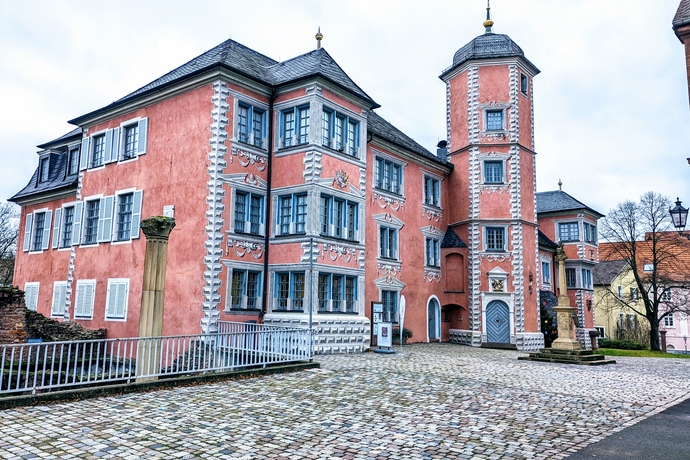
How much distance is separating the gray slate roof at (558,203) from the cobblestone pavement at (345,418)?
3148 centimetres

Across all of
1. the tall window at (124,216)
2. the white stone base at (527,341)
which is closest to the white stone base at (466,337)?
the white stone base at (527,341)

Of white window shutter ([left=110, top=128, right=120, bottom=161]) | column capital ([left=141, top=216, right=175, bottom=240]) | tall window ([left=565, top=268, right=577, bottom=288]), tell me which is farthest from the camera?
tall window ([left=565, top=268, right=577, bottom=288])

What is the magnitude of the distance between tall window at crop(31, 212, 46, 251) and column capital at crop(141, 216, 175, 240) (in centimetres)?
2089

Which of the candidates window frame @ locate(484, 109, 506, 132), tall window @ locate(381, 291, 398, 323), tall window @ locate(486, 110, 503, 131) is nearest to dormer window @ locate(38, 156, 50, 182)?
tall window @ locate(381, 291, 398, 323)

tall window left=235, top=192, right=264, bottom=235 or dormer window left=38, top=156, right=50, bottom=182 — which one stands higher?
dormer window left=38, top=156, right=50, bottom=182

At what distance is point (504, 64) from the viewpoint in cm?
3086

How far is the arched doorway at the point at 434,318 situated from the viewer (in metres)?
29.3

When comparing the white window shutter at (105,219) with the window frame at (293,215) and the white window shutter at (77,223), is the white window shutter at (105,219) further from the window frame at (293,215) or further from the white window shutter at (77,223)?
the window frame at (293,215)

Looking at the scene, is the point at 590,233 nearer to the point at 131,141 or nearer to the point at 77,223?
the point at 131,141

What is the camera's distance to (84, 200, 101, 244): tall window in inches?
997

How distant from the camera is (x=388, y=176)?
2727 cm

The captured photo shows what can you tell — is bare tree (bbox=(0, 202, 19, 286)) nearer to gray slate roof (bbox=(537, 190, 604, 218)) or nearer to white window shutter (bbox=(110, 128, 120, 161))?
white window shutter (bbox=(110, 128, 120, 161))

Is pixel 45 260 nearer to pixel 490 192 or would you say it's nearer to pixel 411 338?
pixel 411 338

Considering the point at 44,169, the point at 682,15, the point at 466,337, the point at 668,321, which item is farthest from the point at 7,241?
the point at 668,321
